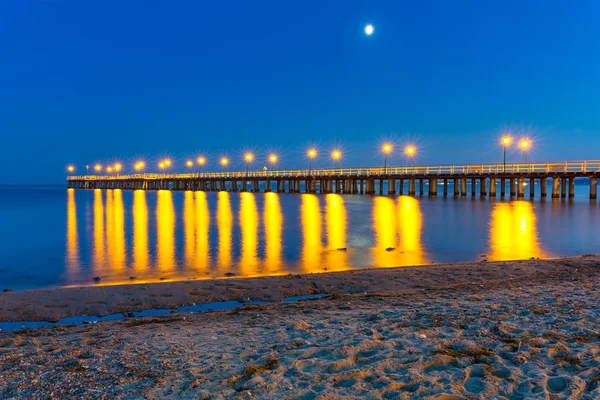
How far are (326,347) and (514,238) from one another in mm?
14765

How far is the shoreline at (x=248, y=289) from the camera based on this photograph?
7.41m

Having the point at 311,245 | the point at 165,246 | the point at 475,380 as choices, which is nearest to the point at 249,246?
the point at 311,245

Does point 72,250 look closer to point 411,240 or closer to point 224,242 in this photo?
point 224,242

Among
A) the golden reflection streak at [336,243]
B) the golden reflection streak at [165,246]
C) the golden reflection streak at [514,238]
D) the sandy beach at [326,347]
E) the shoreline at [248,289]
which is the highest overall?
the sandy beach at [326,347]

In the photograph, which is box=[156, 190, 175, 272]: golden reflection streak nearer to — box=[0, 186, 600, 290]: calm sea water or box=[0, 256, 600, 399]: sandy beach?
box=[0, 186, 600, 290]: calm sea water

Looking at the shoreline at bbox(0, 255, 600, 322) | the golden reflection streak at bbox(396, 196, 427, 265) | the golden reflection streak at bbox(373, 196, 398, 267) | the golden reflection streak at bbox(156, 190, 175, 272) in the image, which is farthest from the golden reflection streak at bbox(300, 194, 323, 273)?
the golden reflection streak at bbox(156, 190, 175, 272)

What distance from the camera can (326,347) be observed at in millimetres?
4758

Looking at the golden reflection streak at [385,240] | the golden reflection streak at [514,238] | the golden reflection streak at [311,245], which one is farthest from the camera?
the golden reflection streak at [514,238]

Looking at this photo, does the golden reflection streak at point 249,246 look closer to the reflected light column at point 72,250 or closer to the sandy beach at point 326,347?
the sandy beach at point 326,347

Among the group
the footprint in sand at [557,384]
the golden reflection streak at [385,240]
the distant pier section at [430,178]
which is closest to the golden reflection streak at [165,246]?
the golden reflection streak at [385,240]

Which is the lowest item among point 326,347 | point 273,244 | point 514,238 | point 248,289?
point 514,238

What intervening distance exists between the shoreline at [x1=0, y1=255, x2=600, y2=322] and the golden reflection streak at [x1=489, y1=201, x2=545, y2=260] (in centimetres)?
316

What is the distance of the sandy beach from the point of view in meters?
3.84

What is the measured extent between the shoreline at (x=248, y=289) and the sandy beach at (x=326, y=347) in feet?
0.19
